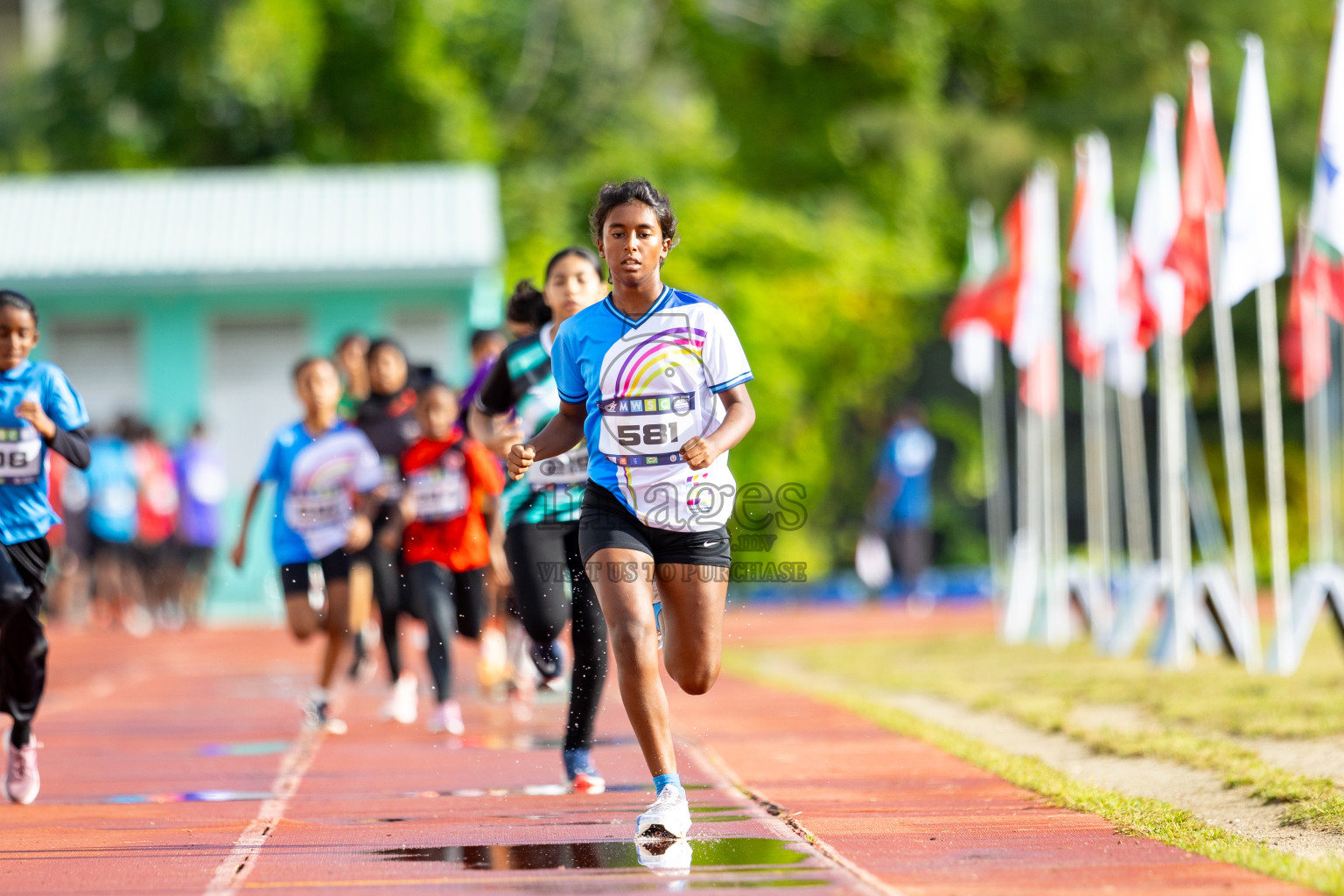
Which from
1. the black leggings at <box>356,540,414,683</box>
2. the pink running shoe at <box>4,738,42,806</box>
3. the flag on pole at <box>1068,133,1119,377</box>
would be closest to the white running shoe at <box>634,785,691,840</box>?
the pink running shoe at <box>4,738,42,806</box>

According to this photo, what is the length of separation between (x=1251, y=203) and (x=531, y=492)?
19.6ft

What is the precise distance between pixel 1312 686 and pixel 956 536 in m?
12.2

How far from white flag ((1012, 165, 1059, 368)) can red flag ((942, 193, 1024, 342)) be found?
0.55ft

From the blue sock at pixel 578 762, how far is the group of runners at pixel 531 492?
0.04 feet

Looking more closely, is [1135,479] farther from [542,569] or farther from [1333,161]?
[542,569]

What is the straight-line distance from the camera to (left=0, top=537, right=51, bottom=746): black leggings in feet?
23.4

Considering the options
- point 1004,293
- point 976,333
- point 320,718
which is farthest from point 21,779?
point 976,333

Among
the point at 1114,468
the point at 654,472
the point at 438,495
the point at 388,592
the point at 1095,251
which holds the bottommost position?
the point at 388,592

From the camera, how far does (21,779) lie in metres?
7.24

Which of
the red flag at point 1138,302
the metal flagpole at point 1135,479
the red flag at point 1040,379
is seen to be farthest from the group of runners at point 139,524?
the red flag at point 1138,302

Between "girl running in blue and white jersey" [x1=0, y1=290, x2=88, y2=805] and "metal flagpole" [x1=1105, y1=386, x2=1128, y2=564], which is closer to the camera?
"girl running in blue and white jersey" [x1=0, y1=290, x2=88, y2=805]

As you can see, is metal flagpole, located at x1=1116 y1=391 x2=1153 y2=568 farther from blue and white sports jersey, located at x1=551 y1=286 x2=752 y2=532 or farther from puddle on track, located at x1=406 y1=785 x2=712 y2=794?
blue and white sports jersey, located at x1=551 y1=286 x2=752 y2=532

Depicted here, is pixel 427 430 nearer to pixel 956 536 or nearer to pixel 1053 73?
pixel 956 536

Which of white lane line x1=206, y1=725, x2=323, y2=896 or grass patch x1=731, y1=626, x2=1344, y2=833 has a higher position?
grass patch x1=731, y1=626, x2=1344, y2=833
